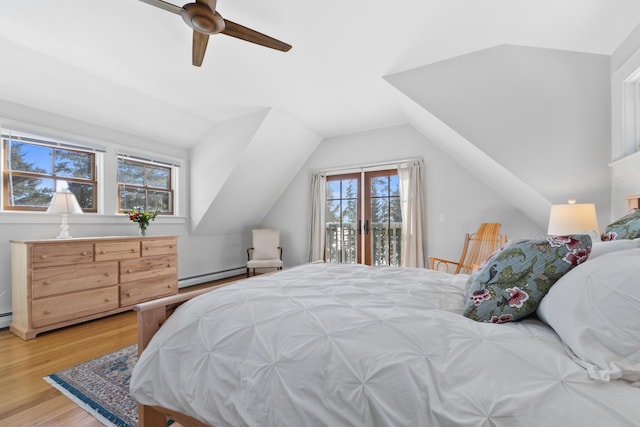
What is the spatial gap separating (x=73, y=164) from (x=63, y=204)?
31.4 inches

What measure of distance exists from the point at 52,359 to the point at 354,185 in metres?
4.04

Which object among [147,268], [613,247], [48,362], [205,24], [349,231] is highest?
[205,24]

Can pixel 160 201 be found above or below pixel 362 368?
above

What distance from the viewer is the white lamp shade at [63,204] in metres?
2.82

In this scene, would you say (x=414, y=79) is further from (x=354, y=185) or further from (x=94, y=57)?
(x=94, y=57)

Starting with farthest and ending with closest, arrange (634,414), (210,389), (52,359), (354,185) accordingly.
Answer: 1. (354,185)
2. (52,359)
3. (210,389)
4. (634,414)

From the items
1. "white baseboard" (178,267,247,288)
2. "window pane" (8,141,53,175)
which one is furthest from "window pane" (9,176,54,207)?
"white baseboard" (178,267,247,288)

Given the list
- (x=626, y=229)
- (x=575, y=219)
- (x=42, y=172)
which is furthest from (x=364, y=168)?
(x=42, y=172)

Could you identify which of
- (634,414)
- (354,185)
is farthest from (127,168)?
(634,414)

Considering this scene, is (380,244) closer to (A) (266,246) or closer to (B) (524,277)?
(A) (266,246)

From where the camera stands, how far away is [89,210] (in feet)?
11.4

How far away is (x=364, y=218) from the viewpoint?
459 centimetres

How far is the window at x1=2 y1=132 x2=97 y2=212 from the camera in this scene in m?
2.89

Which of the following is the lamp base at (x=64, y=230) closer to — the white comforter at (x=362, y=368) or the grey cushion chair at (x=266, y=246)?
the grey cushion chair at (x=266, y=246)
